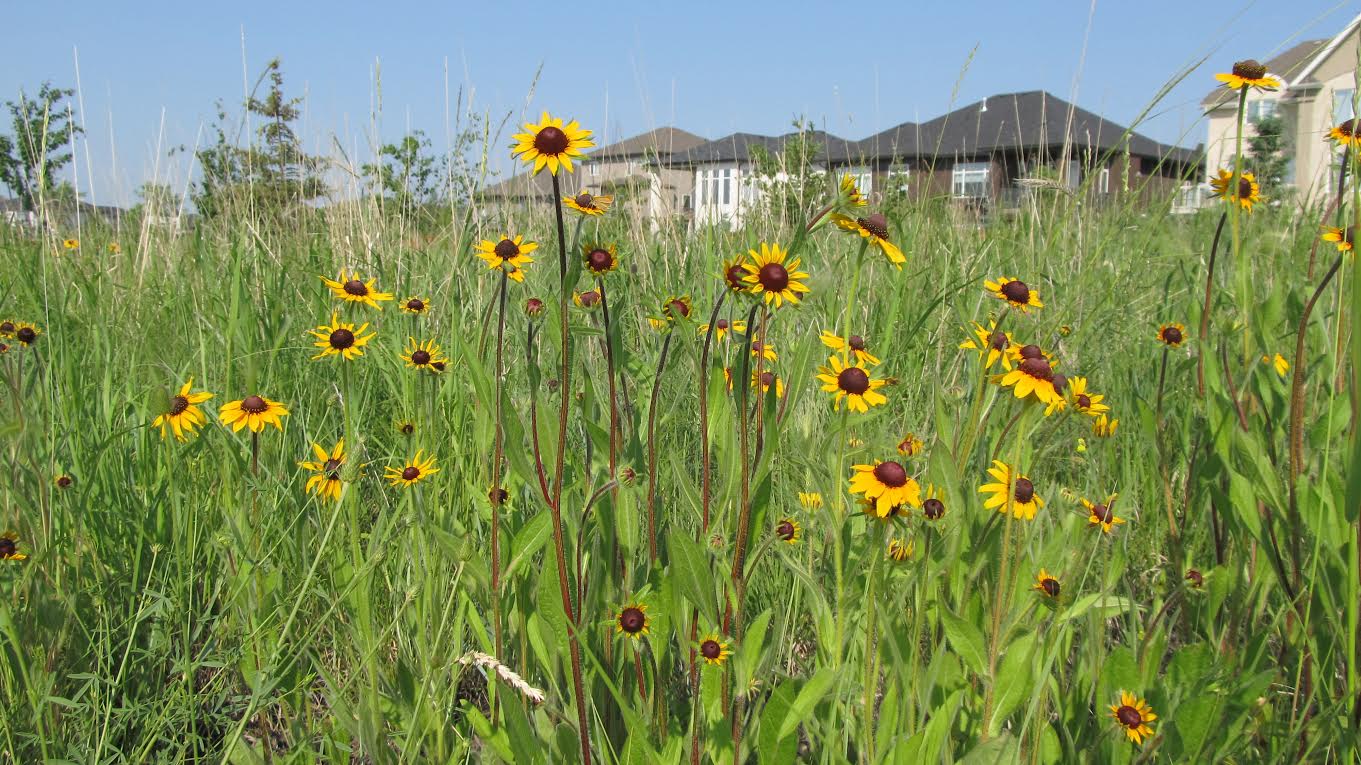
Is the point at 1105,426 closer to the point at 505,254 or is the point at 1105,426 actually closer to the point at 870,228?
the point at 870,228

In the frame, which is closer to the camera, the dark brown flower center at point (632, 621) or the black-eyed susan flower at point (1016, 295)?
the dark brown flower center at point (632, 621)

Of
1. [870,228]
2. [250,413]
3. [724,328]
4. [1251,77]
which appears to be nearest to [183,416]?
[250,413]

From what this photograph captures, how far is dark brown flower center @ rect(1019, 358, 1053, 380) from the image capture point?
1.06 m

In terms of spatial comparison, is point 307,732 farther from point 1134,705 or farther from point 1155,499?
point 1155,499

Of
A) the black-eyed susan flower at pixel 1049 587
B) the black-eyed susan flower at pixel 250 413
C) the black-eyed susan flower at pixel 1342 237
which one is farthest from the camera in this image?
the black-eyed susan flower at pixel 1342 237

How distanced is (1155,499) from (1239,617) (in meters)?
0.53

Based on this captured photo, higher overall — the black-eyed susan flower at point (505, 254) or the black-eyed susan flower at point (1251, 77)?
the black-eyed susan flower at point (1251, 77)

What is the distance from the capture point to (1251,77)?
5.43ft

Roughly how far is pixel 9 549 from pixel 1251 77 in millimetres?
2150

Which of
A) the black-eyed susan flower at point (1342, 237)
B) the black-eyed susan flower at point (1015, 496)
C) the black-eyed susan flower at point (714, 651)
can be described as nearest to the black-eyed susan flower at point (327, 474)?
the black-eyed susan flower at point (714, 651)

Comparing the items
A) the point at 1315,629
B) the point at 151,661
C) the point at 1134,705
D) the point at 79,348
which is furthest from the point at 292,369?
the point at 1315,629

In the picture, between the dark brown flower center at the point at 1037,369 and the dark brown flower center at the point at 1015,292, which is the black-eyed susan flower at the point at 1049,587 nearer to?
the dark brown flower center at the point at 1037,369

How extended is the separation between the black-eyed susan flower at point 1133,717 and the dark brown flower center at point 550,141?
0.97m

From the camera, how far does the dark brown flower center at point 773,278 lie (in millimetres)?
1051
